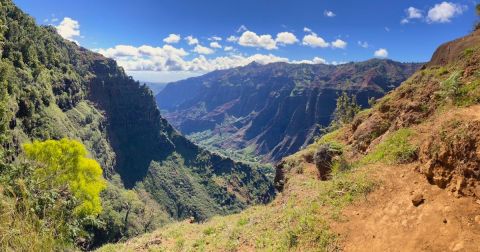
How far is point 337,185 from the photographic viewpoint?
22.9 meters

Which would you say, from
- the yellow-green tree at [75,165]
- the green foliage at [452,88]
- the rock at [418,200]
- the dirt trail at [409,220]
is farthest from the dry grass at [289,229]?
the yellow-green tree at [75,165]

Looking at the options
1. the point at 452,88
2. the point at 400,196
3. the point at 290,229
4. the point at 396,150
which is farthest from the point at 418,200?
the point at 452,88

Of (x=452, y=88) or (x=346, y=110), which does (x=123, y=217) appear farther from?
(x=452, y=88)

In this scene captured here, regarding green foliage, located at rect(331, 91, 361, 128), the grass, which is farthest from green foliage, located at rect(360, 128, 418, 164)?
green foliage, located at rect(331, 91, 361, 128)

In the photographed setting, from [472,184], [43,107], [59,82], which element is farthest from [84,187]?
[59,82]

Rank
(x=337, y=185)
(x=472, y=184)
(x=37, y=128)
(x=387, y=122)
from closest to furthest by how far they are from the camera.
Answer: (x=472, y=184)
(x=337, y=185)
(x=387, y=122)
(x=37, y=128)

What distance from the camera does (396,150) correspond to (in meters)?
23.6

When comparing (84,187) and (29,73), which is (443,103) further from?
(29,73)

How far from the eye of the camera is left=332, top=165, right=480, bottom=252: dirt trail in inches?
564

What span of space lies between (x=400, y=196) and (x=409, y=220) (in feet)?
7.29

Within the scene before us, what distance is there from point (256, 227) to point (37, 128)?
12711cm

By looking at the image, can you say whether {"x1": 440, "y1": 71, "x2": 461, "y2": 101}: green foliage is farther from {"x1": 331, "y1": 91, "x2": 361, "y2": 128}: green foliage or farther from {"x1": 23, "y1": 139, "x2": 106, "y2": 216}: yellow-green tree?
{"x1": 331, "y1": 91, "x2": 361, "y2": 128}: green foliage

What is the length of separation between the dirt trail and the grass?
877 mm

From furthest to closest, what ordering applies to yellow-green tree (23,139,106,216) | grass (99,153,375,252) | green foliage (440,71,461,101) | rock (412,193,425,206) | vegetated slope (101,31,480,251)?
1. yellow-green tree (23,139,106,216)
2. green foliage (440,71,461,101)
3. grass (99,153,375,252)
4. rock (412,193,425,206)
5. vegetated slope (101,31,480,251)
